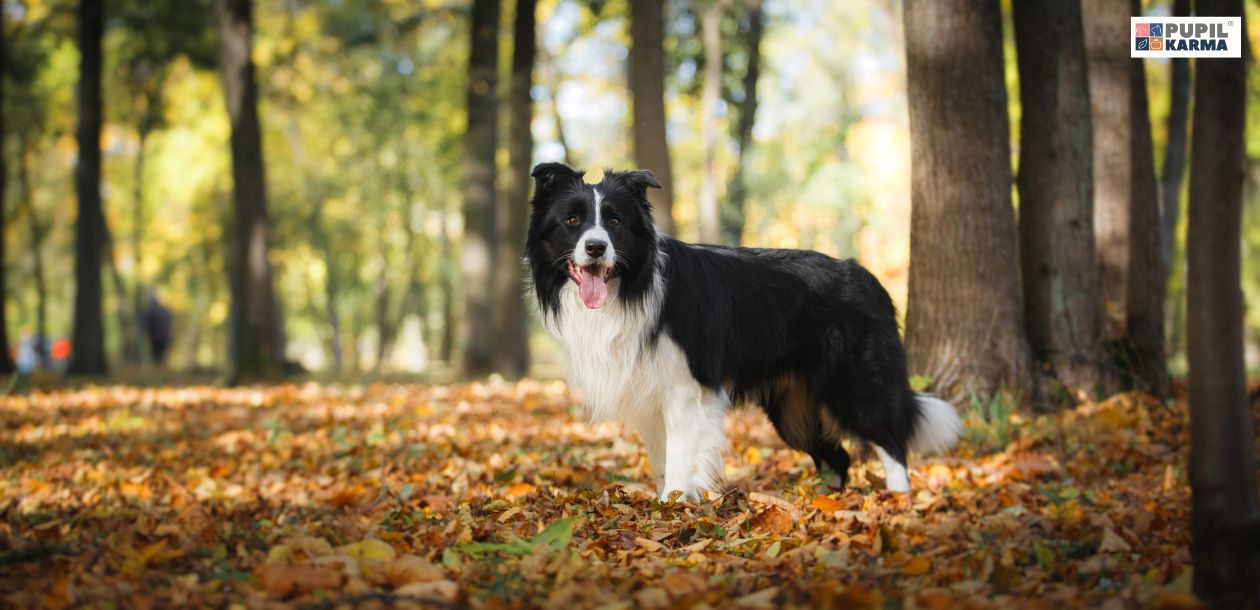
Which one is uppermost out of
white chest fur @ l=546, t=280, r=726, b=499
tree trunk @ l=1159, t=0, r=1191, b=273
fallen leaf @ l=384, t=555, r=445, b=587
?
tree trunk @ l=1159, t=0, r=1191, b=273

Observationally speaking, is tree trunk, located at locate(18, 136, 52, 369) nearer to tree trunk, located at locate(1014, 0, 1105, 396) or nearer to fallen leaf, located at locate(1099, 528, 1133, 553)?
tree trunk, located at locate(1014, 0, 1105, 396)

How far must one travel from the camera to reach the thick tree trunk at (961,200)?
752 centimetres

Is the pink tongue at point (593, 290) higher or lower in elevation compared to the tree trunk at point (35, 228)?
lower

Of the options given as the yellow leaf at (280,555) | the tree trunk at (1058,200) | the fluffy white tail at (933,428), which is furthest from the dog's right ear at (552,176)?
the tree trunk at (1058,200)

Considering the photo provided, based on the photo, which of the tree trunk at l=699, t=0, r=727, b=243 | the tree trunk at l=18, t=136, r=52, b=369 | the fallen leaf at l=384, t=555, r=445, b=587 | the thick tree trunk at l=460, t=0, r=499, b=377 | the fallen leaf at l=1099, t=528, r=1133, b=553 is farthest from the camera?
the tree trunk at l=18, t=136, r=52, b=369

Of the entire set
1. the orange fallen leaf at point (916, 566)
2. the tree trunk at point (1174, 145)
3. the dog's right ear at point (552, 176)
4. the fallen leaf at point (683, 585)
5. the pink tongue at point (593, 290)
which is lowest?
the orange fallen leaf at point (916, 566)

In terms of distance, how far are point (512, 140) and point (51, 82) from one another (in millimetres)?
17794

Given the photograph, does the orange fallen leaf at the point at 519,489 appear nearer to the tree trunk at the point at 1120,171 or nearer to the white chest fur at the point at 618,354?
the white chest fur at the point at 618,354

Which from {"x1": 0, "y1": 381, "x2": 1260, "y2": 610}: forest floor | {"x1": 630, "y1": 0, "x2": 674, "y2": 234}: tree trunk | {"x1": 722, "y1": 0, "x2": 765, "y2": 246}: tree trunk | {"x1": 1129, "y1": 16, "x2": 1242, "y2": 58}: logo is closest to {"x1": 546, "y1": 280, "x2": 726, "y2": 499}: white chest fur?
{"x1": 0, "y1": 381, "x2": 1260, "y2": 610}: forest floor

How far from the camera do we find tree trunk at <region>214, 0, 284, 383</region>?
16641mm

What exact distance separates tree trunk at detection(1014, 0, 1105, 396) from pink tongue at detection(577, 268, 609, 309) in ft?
13.5

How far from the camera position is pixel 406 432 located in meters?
9.37

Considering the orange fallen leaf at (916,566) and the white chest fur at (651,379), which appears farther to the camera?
the white chest fur at (651,379)

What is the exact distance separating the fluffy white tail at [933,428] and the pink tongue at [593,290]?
85.3 inches
